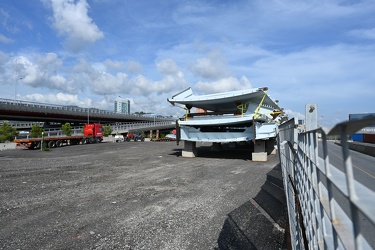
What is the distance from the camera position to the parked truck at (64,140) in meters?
28.7

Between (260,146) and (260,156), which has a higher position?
(260,146)

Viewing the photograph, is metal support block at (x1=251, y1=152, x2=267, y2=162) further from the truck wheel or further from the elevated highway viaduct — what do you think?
the elevated highway viaduct

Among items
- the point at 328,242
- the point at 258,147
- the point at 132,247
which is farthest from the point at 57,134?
the point at 328,242

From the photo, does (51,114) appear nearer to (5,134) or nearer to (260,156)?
(5,134)

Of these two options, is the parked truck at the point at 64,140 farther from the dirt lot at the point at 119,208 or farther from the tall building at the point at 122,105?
the tall building at the point at 122,105

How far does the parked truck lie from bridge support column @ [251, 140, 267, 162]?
2221 centimetres

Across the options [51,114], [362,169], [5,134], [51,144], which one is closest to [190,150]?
[362,169]

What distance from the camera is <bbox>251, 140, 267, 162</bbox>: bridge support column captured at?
1734 centimetres

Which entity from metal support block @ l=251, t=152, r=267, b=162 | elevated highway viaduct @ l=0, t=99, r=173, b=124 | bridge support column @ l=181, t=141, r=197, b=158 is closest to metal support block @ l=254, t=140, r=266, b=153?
metal support block @ l=251, t=152, r=267, b=162

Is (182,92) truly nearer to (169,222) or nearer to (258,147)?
(258,147)

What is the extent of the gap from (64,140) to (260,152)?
1084 inches

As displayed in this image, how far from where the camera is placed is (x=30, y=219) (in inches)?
247

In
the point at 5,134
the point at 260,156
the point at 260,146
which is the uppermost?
the point at 5,134

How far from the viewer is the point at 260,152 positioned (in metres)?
17.5
